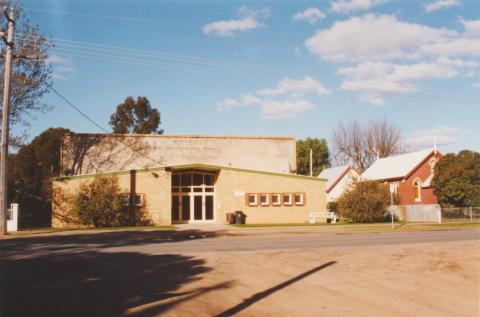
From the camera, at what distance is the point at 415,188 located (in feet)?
149

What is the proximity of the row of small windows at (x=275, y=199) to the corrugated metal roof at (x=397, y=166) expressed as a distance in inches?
504

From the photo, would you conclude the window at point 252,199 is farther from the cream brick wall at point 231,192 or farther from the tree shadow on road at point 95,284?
the tree shadow on road at point 95,284

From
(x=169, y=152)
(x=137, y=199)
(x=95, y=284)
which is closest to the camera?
(x=95, y=284)

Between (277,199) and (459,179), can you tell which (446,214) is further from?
(277,199)

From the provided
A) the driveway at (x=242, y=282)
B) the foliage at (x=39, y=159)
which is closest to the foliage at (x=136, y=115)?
the foliage at (x=39, y=159)

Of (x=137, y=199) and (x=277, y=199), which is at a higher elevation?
(x=137, y=199)

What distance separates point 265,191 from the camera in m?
34.5

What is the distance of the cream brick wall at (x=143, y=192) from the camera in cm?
3138

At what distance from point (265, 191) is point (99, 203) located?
11.9m

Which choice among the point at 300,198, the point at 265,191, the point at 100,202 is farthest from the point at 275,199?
the point at 100,202

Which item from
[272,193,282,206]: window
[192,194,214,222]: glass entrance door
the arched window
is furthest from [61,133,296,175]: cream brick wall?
the arched window

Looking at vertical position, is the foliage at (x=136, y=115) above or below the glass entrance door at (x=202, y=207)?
→ above

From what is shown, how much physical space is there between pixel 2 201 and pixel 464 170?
110 ft

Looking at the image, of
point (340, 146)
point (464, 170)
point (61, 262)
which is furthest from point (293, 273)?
point (340, 146)
